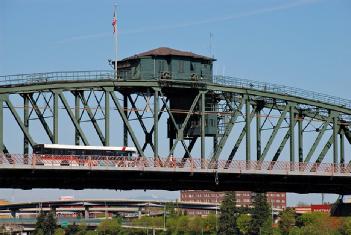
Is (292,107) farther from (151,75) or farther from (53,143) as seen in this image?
(53,143)

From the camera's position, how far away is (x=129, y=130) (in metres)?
100

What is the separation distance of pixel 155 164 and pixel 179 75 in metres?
12.9

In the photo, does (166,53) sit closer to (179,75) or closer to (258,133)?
(179,75)

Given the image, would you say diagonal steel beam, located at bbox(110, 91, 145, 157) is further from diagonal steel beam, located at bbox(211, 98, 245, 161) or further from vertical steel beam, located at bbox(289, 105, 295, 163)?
vertical steel beam, located at bbox(289, 105, 295, 163)

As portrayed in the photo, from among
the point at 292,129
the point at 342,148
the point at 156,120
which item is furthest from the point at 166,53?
the point at 342,148

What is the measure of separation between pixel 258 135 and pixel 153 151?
596 inches

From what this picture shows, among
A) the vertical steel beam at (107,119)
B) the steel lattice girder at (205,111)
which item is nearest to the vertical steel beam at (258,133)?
the steel lattice girder at (205,111)

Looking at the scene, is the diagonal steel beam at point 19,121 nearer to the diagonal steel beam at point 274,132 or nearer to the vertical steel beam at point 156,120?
the vertical steel beam at point 156,120

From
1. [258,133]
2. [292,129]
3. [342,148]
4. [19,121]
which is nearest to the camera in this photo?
[19,121]

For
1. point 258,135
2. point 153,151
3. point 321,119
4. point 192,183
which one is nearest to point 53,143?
point 153,151

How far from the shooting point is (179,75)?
109 m

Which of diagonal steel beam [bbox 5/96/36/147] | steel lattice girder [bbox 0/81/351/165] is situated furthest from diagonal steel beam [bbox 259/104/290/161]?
diagonal steel beam [bbox 5/96/36/147]

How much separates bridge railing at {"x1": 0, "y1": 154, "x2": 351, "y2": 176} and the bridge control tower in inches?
259

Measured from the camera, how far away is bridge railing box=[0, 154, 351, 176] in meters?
91.9
